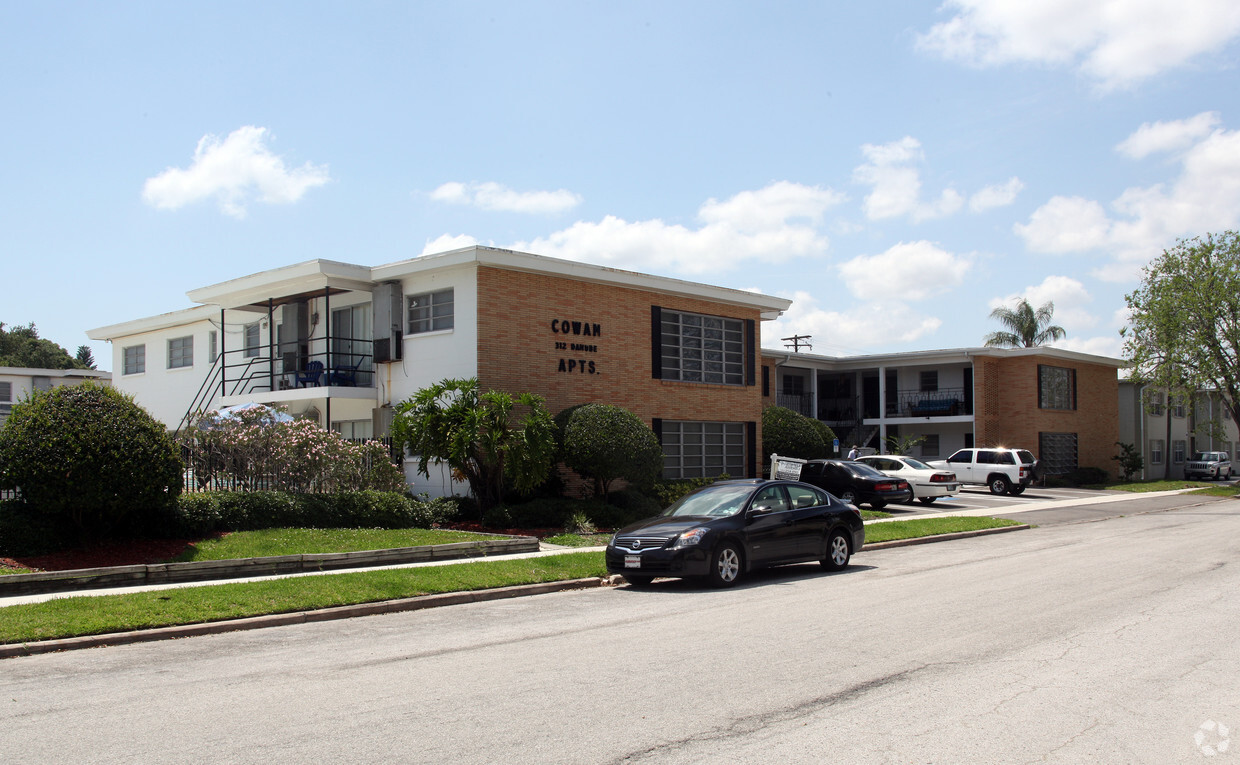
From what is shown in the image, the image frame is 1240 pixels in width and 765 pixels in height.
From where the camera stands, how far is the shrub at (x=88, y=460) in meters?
13.4

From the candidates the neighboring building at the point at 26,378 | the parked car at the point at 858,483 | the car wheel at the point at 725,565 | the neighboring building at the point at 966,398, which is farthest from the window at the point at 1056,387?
the neighboring building at the point at 26,378

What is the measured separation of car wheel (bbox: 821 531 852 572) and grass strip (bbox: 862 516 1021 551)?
12.3ft

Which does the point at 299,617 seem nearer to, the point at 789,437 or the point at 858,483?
the point at 858,483

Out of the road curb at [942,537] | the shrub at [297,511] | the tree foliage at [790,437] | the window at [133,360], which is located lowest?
the road curb at [942,537]

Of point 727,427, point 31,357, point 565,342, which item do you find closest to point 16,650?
point 565,342

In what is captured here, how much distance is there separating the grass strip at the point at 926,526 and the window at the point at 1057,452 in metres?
20.0

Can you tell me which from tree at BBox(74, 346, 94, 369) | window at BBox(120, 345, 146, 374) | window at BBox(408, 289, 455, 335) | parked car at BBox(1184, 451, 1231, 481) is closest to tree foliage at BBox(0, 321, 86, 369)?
tree at BBox(74, 346, 94, 369)

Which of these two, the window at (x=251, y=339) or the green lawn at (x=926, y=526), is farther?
the window at (x=251, y=339)

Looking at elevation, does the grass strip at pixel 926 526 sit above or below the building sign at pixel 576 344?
below

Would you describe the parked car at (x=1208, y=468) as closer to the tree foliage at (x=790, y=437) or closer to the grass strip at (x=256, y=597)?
the tree foliage at (x=790, y=437)

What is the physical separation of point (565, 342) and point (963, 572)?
37.4 feet

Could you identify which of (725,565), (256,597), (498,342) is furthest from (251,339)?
(725,565)

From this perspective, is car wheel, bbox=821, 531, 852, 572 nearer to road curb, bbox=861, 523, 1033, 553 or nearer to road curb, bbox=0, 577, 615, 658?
road curb, bbox=861, 523, 1033, 553

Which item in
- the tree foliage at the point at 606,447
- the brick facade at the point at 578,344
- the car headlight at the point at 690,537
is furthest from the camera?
the brick facade at the point at 578,344
